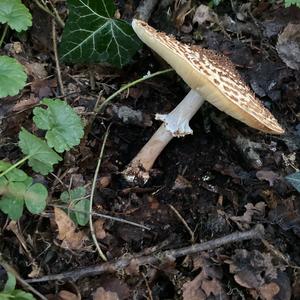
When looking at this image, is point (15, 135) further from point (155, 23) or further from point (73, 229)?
point (155, 23)

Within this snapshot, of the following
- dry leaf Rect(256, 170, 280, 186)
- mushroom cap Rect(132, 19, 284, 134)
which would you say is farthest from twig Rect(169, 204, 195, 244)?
mushroom cap Rect(132, 19, 284, 134)

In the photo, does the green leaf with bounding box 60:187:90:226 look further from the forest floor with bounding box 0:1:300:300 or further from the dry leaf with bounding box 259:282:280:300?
the dry leaf with bounding box 259:282:280:300

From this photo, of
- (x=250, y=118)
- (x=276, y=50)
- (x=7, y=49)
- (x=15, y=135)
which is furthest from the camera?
(x=276, y=50)

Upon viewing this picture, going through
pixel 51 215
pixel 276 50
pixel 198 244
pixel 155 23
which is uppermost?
pixel 276 50

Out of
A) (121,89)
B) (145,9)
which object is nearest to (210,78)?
(121,89)

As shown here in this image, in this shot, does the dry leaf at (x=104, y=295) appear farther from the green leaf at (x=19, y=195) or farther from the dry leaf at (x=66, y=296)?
the green leaf at (x=19, y=195)

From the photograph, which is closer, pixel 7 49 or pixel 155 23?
pixel 7 49

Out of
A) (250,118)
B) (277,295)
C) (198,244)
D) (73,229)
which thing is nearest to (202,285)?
(198,244)
